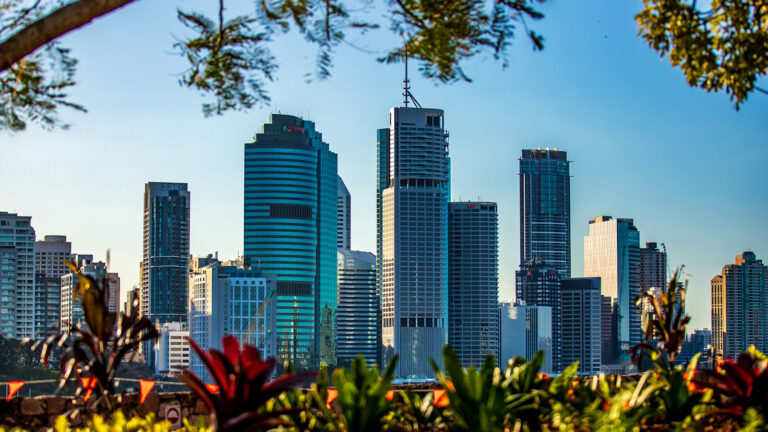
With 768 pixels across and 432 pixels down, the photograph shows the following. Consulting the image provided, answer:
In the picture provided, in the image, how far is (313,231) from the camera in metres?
179

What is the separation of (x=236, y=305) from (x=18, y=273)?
38432 mm

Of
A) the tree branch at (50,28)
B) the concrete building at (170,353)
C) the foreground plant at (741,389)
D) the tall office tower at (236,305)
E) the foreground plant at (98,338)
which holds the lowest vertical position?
the concrete building at (170,353)

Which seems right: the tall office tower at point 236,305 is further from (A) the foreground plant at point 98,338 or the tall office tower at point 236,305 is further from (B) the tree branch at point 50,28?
(B) the tree branch at point 50,28

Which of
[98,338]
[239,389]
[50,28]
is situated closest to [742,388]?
[239,389]

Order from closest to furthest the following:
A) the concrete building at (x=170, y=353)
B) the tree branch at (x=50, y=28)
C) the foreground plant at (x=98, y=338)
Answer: the tree branch at (x=50, y=28), the foreground plant at (x=98, y=338), the concrete building at (x=170, y=353)

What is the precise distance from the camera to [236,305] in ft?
579

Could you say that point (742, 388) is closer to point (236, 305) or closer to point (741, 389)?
point (741, 389)

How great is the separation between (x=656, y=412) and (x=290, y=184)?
169663 mm

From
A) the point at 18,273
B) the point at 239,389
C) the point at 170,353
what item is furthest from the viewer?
the point at 170,353

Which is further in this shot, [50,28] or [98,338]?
[98,338]

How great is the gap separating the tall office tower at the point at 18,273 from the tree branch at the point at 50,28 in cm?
17695

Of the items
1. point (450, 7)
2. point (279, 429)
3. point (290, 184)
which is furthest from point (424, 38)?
point (290, 184)

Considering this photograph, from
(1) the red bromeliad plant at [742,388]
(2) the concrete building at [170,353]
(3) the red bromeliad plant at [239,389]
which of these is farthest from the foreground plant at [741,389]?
(2) the concrete building at [170,353]

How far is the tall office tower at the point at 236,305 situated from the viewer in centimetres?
17562
